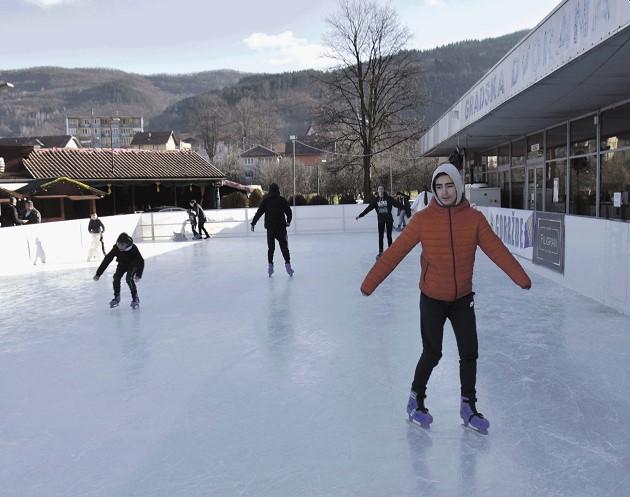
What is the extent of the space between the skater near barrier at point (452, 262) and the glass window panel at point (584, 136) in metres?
9.48

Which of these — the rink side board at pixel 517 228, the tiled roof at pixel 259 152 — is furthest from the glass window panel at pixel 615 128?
the tiled roof at pixel 259 152

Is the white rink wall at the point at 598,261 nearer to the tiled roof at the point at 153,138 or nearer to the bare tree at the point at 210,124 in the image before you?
the bare tree at the point at 210,124

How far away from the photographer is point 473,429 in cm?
322

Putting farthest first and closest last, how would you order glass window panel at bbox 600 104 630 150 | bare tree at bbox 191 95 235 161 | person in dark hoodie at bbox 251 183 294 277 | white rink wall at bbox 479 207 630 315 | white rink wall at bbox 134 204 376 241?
bare tree at bbox 191 95 235 161 → white rink wall at bbox 134 204 376 241 → glass window panel at bbox 600 104 630 150 → person in dark hoodie at bbox 251 183 294 277 → white rink wall at bbox 479 207 630 315

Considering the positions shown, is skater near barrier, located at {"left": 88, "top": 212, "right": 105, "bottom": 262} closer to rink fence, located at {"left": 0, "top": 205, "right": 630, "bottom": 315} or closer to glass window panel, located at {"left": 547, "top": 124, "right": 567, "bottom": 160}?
rink fence, located at {"left": 0, "top": 205, "right": 630, "bottom": 315}

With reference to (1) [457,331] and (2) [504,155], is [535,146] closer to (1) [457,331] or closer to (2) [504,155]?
(2) [504,155]

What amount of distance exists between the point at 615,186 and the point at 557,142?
3107 mm

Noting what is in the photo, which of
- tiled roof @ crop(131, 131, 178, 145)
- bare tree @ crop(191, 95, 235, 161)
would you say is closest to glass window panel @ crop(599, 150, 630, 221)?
bare tree @ crop(191, 95, 235, 161)

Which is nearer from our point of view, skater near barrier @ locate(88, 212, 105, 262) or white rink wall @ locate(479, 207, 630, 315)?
white rink wall @ locate(479, 207, 630, 315)

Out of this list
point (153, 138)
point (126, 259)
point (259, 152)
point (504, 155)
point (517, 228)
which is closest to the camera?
point (126, 259)

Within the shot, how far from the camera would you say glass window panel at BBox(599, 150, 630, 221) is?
398 inches

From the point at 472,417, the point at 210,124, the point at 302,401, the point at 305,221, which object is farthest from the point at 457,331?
the point at 210,124

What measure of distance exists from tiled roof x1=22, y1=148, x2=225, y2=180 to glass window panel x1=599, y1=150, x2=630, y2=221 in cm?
2300

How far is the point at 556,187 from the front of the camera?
43.7ft
